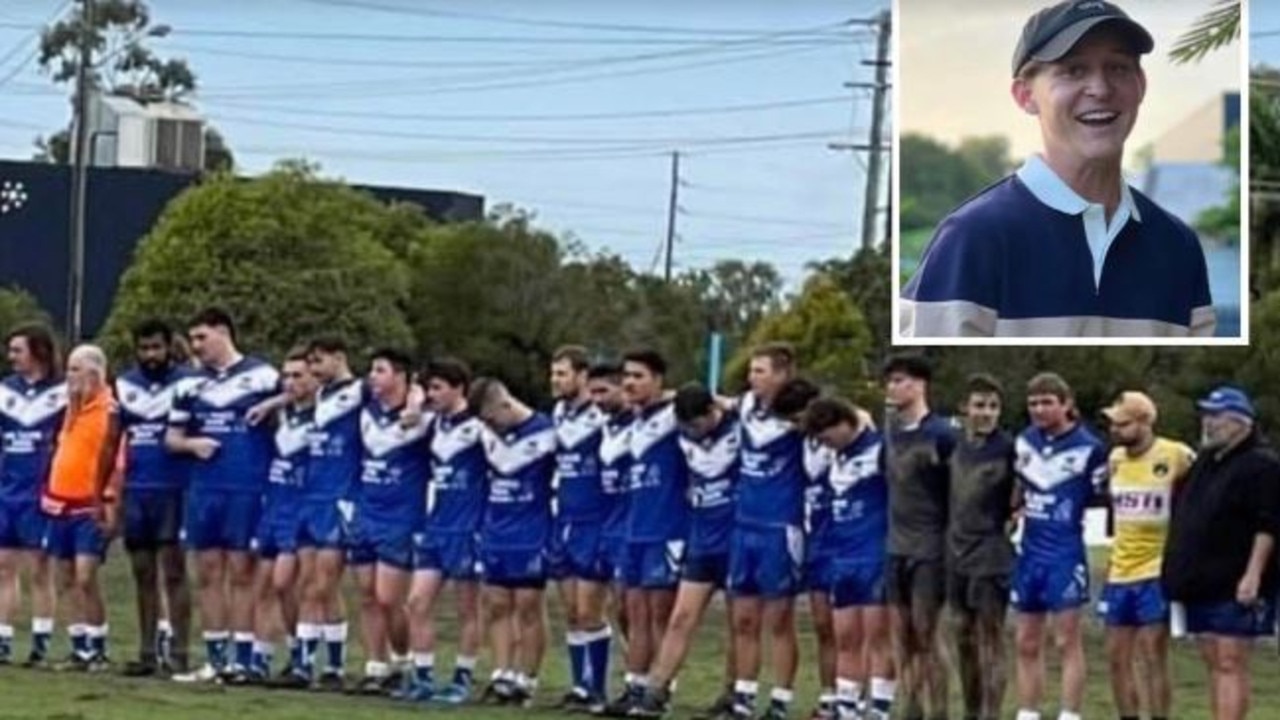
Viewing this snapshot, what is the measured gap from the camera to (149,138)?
6406cm

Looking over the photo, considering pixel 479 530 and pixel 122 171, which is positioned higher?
pixel 122 171

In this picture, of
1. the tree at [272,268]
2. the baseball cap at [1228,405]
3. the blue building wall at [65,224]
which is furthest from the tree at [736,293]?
the baseball cap at [1228,405]

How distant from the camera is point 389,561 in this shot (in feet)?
53.2

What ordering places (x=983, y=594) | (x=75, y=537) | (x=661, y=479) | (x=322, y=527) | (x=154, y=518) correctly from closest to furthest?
1. (x=983, y=594)
2. (x=661, y=479)
3. (x=322, y=527)
4. (x=154, y=518)
5. (x=75, y=537)

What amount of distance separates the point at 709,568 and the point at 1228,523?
10.1 ft

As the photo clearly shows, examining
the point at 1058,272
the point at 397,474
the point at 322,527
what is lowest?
the point at 322,527

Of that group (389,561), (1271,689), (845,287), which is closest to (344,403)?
(389,561)

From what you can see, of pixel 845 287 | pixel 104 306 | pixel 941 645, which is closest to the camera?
pixel 941 645

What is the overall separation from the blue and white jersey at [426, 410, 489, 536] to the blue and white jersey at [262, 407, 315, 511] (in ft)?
2.76

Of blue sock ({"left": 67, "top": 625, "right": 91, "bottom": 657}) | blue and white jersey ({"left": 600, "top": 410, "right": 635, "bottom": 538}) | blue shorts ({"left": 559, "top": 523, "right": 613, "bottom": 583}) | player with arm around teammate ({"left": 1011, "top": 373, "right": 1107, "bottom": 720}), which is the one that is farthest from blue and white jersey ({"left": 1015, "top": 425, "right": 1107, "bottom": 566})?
blue sock ({"left": 67, "top": 625, "right": 91, "bottom": 657})

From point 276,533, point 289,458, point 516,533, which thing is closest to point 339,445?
point 289,458

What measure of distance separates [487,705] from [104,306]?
4305 centimetres

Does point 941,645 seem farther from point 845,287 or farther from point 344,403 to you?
point 845,287

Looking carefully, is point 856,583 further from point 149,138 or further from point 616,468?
point 149,138
